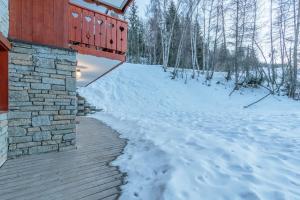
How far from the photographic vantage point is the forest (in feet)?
43.8

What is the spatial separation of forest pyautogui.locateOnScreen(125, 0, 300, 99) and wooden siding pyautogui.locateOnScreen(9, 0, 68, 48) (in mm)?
11285

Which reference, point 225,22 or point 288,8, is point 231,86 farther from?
point 288,8

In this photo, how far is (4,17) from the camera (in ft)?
10.8

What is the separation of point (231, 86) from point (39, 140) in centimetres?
1354

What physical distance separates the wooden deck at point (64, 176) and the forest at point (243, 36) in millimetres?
11830

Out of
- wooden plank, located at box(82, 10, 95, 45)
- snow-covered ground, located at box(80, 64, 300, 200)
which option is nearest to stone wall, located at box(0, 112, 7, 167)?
snow-covered ground, located at box(80, 64, 300, 200)

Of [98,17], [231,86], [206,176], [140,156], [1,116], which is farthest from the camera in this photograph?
[231,86]

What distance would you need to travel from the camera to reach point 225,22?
15.3 meters

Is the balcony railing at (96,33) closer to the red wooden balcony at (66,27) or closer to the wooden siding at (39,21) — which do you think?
the red wooden balcony at (66,27)

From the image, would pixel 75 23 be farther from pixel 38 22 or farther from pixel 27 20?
pixel 27 20

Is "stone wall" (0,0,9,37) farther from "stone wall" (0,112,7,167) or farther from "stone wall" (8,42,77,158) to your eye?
"stone wall" (0,112,7,167)

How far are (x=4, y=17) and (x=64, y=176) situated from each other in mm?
2612

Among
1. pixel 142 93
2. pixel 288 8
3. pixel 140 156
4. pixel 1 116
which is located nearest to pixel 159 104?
pixel 142 93

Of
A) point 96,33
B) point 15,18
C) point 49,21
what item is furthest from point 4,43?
point 96,33
